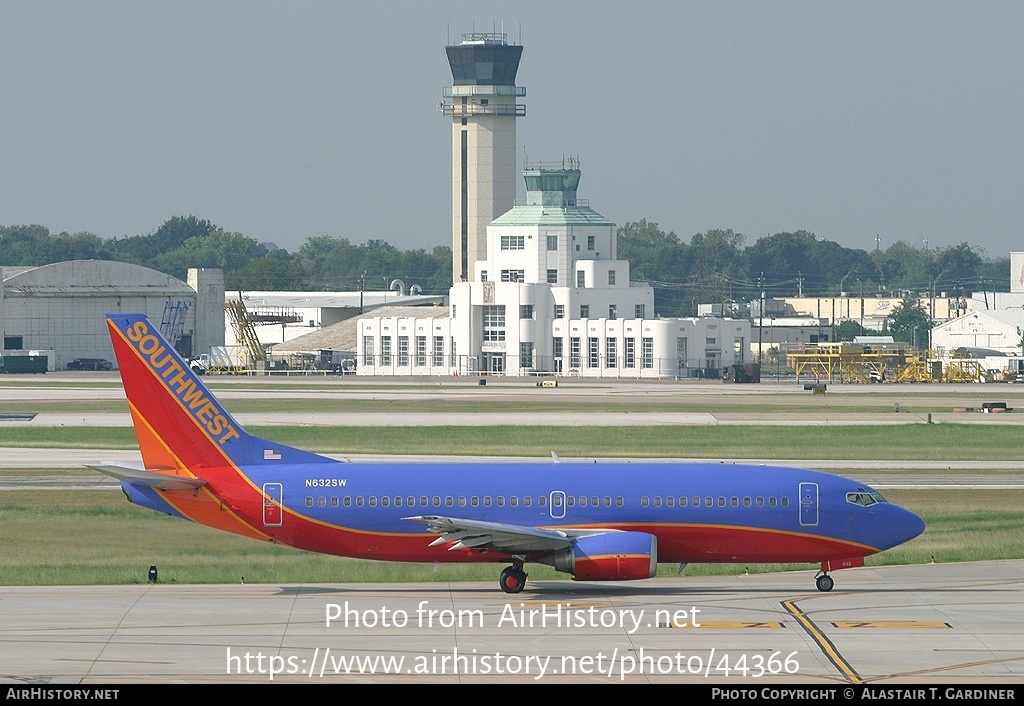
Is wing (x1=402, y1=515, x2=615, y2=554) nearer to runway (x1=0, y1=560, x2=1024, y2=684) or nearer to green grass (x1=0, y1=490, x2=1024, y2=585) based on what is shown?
runway (x1=0, y1=560, x2=1024, y2=684)

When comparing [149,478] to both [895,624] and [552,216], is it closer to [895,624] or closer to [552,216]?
[895,624]

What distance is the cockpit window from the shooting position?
121ft

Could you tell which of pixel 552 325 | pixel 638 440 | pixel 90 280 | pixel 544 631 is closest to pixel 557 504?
pixel 544 631

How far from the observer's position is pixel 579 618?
105 feet

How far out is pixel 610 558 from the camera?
35.1 metres

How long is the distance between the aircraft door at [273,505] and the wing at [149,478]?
1645 mm

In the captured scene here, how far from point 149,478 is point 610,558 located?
1152 centimetres

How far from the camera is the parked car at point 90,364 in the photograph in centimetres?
17486

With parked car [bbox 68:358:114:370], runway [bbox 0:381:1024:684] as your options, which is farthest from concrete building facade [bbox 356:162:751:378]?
runway [bbox 0:381:1024:684]

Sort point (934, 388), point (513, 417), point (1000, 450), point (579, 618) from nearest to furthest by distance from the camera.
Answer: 1. point (579, 618)
2. point (1000, 450)
3. point (513, 417)
4. point (934, 388)

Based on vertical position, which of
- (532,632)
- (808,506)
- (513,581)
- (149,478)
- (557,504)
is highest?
(149,478)
